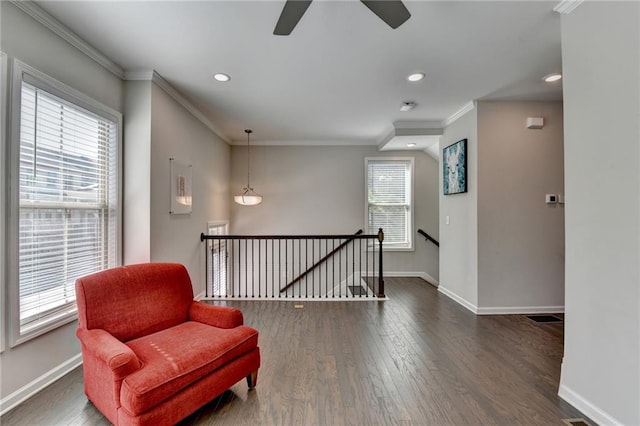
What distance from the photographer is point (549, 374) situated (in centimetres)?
224

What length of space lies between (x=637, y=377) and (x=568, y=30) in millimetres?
2169

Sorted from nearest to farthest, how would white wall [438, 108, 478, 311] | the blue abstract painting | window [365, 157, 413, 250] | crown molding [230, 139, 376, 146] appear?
1. white wall [438, 108, 478, 311]
2. the blue abstract painting
3. crown molding [230, 139, 376, 146]
4. window [365, 157, 413, 250]

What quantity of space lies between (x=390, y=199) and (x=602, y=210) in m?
4.22

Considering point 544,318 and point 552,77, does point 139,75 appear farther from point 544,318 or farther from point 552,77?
point 544,318

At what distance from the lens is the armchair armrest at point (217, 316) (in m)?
2.10

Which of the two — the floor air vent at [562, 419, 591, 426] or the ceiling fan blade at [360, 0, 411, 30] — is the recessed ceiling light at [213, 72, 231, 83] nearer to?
the ceiling fan blade at [360, 0, 411, 30]

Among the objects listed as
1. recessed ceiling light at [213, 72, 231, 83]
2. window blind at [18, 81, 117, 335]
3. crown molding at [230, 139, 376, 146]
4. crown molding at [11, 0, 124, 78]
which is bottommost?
window blind at [18, 81, 117, 335]

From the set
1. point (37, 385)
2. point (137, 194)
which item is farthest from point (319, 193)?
point (37, 385)

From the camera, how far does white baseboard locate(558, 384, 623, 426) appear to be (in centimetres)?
166

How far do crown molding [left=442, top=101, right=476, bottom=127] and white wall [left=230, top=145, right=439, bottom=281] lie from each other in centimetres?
146

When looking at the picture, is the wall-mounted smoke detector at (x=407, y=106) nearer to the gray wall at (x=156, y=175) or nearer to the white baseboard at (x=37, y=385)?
the gray wall at (x=156, y=175)

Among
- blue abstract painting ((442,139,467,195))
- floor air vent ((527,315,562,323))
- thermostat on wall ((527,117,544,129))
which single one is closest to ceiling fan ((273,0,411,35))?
blue abstract painting ((442,139,467,195))

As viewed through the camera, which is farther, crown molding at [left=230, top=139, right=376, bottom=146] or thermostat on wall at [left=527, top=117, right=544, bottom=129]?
crown molding at [left=230, top=139, right=376, bottom=146]

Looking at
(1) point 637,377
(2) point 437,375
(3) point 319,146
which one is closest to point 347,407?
(2) point 437,375
